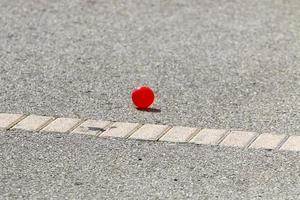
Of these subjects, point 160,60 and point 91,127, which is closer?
point 91,127

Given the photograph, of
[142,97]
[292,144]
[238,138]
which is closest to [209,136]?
[238,138]

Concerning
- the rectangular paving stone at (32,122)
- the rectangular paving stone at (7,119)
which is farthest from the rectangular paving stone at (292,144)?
the rectangular paving stone at (7,119)

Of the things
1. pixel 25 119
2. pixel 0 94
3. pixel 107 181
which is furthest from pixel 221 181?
pixel 0 94

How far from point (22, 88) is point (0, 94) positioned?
22cm

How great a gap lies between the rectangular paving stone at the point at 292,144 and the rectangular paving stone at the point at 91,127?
129 centimetres

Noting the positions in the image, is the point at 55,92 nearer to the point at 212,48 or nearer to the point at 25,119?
the point at 25,119

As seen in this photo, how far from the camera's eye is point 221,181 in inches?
229

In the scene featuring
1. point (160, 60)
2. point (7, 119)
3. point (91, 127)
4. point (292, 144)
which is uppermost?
point (7, 119)

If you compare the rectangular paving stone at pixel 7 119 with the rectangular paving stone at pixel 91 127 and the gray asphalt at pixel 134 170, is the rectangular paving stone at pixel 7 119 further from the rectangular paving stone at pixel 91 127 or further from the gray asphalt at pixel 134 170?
the rectangular paving stone at pixel 91 127

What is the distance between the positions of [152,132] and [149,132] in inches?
0.8

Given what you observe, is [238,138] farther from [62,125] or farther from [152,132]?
[62,125]

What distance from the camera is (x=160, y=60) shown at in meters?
8.45

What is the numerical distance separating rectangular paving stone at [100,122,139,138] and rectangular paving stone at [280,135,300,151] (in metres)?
1.09

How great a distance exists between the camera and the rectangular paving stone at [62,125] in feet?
22.0
